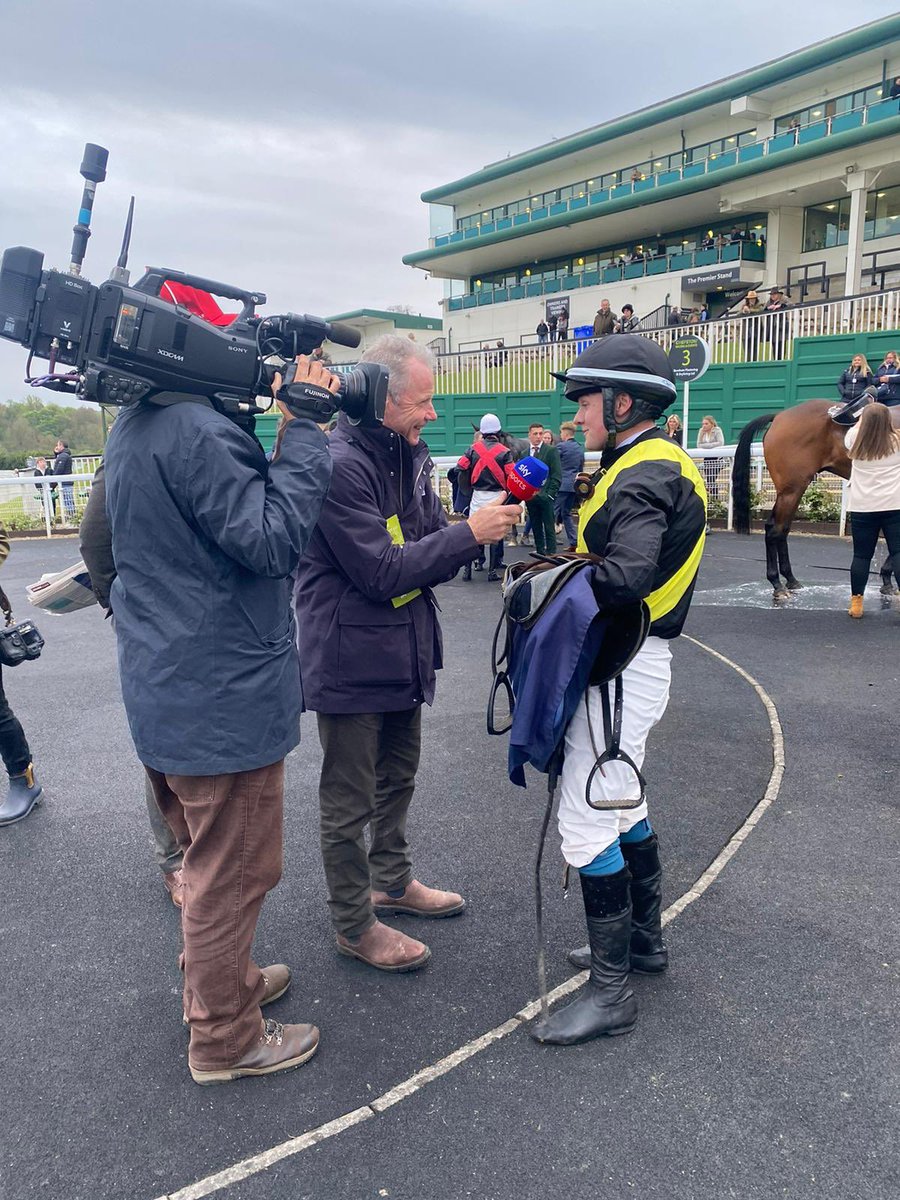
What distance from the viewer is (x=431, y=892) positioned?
3334 millimetres

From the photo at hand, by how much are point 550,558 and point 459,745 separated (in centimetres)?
281

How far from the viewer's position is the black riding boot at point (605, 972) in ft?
8.52

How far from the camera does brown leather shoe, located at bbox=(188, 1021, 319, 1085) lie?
8.04 feet

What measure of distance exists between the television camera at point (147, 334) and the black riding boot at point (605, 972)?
5.26 feet

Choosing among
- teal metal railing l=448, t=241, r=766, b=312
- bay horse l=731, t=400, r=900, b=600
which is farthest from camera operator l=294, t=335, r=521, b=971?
teal metal railing l=448, t=241, r=766, b=312

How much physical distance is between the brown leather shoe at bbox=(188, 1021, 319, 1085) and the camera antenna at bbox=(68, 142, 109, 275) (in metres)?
2.16

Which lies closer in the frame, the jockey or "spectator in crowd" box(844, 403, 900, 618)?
the jockey

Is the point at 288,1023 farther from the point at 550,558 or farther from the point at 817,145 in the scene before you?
the point at 817,145

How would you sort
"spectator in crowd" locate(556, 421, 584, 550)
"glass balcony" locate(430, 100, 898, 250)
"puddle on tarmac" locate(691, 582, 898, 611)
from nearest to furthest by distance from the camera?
"puddle on tarmac" locate(691, 582, 898, 611)
"spectator in crowd" locate(556, 421, 584, 550)
"glass balcony" locate(430, 100, 898, 250)

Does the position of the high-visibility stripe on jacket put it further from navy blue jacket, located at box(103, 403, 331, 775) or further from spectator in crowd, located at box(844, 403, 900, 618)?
spectator in crowd, located at box(844, 403, 900, 618)

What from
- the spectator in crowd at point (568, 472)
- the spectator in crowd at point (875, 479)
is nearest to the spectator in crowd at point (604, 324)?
the spectator in crowd at point (568, 472)

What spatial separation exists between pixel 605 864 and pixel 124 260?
2.11 metres

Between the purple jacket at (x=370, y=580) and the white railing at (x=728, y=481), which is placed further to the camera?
the white railing at (x=728, y=481)

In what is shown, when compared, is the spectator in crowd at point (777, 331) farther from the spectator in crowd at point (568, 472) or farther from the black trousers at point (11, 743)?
the black trousers at point (11, 743)
